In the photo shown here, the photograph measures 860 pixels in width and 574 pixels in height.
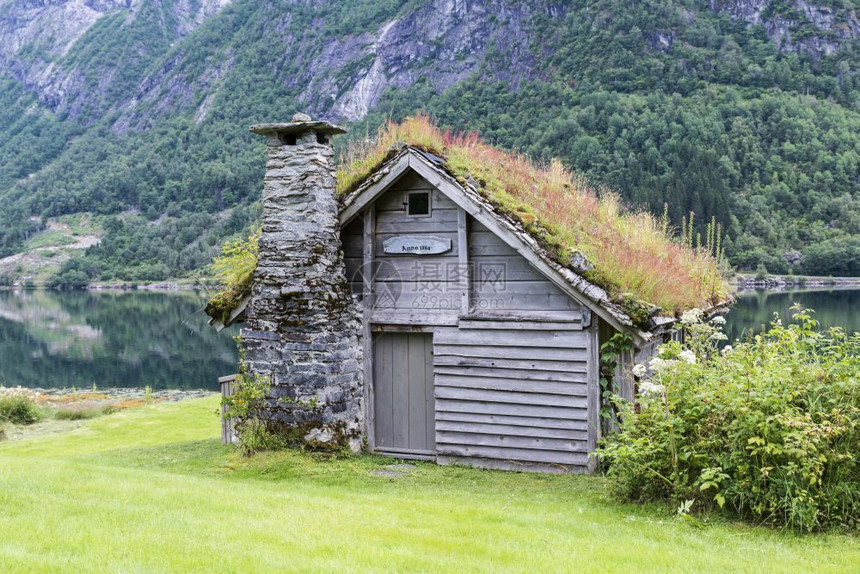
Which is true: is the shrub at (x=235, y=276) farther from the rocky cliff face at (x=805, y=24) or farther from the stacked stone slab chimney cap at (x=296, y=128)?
the rocky cliff face at (x=805, y=24)

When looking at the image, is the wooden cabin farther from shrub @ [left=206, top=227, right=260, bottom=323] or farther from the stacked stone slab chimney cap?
the stacked stone slab chimney cap

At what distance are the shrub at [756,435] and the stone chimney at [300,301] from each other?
4879mm

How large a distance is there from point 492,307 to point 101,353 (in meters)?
57.4

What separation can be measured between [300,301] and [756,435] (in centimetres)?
711

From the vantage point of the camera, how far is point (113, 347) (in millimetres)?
66438

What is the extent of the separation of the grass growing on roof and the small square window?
30.8 inches

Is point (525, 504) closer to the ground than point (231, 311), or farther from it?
closer to the ground

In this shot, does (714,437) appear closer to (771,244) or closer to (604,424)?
(604,424)

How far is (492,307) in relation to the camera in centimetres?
1272

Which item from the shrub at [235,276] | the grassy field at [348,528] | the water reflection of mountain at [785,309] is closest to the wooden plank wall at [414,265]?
the shrub at [235,276]

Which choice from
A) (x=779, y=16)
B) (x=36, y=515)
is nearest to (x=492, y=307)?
(x=36, y=515)

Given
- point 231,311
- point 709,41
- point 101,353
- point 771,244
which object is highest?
point 709,41

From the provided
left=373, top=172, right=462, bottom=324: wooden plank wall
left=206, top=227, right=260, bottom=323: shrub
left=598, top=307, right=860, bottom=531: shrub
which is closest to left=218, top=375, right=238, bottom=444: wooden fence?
left=206, top=227, right=260, bottom=323: shrub

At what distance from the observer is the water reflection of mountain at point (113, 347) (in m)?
50.2
